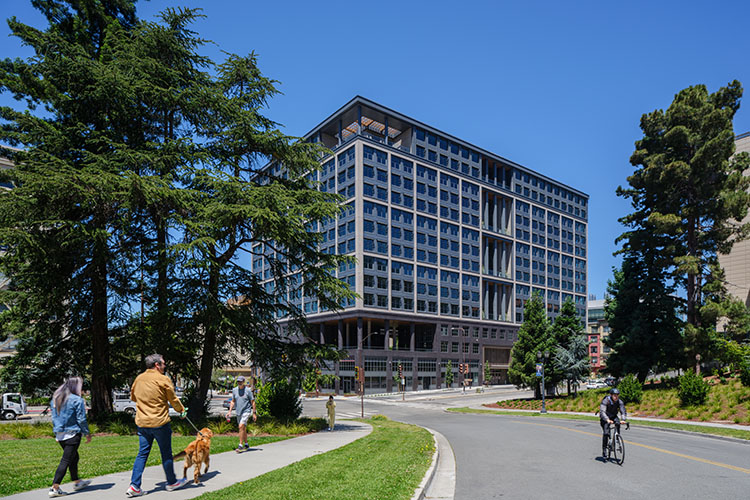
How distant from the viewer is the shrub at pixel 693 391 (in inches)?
1131

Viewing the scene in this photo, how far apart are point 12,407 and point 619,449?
44.6m

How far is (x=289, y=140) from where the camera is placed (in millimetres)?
22609

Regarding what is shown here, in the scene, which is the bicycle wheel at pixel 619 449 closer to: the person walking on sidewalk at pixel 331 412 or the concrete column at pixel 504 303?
the person walking on sidewalk at pixel 331 412

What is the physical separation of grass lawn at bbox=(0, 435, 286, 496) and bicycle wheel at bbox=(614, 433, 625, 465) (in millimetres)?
9048

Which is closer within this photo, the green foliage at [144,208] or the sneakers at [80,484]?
the sneakers at [80,484]

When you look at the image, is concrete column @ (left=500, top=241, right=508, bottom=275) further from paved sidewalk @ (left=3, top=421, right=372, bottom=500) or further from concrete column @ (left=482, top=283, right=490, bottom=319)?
paved sidewalk @ (left=3, top=421, right=372, bottom=500)

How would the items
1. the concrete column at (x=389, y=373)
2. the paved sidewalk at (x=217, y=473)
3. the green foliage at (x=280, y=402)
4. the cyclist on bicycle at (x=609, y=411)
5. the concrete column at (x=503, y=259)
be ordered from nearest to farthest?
the paved sidewalk at (x=217, y=473) → the cyclist on bicycle at (x=609, y=411) → the green foliage at (x=280, y=402) → the concrete column at (x=389, y=373) → the concrete column at (x=503, y=259)

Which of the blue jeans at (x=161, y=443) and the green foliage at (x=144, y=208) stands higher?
the green foliage at (x=144, y=208)

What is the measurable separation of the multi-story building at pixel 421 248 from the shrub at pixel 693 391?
47.7 meters

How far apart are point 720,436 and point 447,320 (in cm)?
7104

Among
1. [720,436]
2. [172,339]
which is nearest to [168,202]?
[172,339]

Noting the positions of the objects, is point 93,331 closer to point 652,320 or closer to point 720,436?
point 720,436

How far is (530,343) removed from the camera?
4541 cm

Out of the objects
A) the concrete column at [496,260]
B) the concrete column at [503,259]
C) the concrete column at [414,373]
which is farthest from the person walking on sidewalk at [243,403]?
the concrete column at [503,259]
